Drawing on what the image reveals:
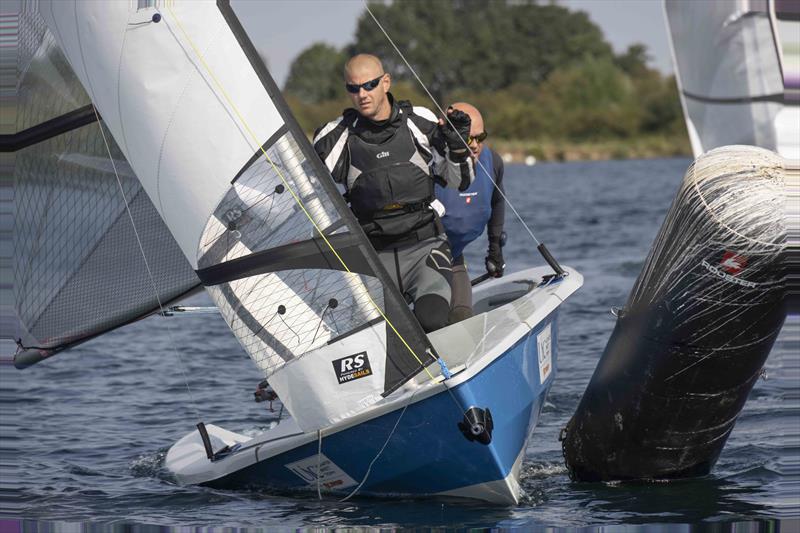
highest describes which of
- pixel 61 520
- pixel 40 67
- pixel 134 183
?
pixel 40 67

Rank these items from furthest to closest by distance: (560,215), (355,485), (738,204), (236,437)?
(560,215)
(236,437)
(355,485)
(738,204)

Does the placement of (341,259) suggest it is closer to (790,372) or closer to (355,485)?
(355,485)

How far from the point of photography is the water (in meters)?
5.44

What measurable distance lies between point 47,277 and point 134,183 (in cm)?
68

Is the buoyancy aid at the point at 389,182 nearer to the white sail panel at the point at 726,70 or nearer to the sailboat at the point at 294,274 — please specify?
the sailboat at the point at 294,274

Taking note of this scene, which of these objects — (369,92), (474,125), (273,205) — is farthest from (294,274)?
(474,125)

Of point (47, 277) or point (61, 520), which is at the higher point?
point (47, 277)

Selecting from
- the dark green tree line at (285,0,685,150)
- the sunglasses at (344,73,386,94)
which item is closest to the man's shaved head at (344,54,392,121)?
the sunglasses at (344,73,386,94)

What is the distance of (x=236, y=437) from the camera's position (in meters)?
7.00

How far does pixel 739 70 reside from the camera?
18.2ft

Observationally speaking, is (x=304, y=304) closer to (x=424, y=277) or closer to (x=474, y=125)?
(x=424, y=277)

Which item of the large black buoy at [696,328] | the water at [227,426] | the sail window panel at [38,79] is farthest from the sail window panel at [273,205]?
the sail window panel at [38,79]

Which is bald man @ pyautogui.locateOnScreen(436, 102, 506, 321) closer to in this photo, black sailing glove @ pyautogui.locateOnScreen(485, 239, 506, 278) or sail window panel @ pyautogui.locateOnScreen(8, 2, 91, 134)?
black sailing glove @ pyautogui.locateOnScreen(485, 239, 506, 278)

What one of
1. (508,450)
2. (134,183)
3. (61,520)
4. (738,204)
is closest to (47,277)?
(134,183)
